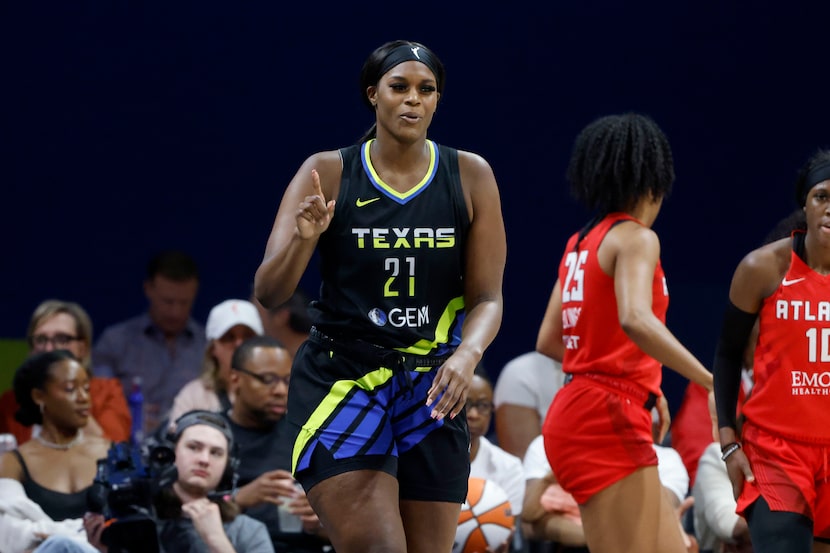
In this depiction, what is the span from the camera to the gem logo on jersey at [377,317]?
3377 mm

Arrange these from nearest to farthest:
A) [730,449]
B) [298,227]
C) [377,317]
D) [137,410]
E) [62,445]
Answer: [298,227], [377,317], [730,449], [62,445], [137,410]

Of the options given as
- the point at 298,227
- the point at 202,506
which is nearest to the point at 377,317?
the point at 298,227

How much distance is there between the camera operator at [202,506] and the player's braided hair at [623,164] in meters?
1.69

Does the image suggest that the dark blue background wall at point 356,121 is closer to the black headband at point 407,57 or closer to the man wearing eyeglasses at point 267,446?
the man wearing eyeglasses at point 267,446

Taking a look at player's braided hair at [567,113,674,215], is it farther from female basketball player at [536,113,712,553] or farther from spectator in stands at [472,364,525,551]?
spectator in stands at [472,364,525,551]

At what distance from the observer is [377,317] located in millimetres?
3379

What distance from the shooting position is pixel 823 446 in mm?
3943

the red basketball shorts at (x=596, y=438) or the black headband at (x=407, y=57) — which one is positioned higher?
the black headband at (x=407, y=57)

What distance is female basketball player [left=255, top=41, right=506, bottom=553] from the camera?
10.9 feet

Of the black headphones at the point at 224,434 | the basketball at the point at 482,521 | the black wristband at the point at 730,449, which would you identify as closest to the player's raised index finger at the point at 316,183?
the black wristband at the point at 730,449

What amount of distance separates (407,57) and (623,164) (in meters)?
1.43

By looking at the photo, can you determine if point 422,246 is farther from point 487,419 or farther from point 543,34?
point 543,34

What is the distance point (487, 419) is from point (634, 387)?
6.09 ft

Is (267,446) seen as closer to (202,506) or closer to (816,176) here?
(202,506)
